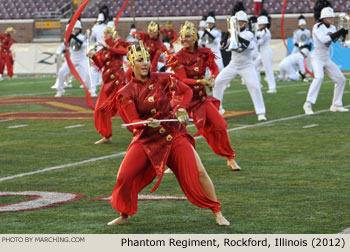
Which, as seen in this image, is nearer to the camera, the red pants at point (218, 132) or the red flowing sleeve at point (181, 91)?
the red flowing sleeve at point (181, 91)

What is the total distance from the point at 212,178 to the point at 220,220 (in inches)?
96.2

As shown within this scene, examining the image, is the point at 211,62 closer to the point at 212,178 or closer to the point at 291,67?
the point at 212,178

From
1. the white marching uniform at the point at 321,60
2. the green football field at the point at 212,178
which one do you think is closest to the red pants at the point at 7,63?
the green football field at the point at 212,178

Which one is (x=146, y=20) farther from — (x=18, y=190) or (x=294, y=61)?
(x=18, y=190)

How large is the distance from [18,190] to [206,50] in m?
2.70

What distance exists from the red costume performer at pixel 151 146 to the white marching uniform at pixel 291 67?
800 inches

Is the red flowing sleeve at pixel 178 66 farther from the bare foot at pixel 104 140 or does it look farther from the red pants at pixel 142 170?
the red pants at pixel 142 170

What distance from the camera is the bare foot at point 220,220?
672 cm

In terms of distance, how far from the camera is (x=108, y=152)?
455 inches

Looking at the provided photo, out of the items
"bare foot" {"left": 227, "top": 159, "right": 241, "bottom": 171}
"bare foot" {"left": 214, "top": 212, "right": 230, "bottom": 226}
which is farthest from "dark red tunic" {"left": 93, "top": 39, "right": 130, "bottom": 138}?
"bare foot" {"left": 214, "top": 212, "right": 230, "bottom": 226}

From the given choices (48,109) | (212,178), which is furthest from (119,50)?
(48,109)

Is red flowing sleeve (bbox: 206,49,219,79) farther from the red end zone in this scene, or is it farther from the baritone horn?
the red end zone

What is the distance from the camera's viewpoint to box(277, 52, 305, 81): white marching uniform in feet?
88.2

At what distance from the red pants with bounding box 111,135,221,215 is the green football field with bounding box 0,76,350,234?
172 millimetres
